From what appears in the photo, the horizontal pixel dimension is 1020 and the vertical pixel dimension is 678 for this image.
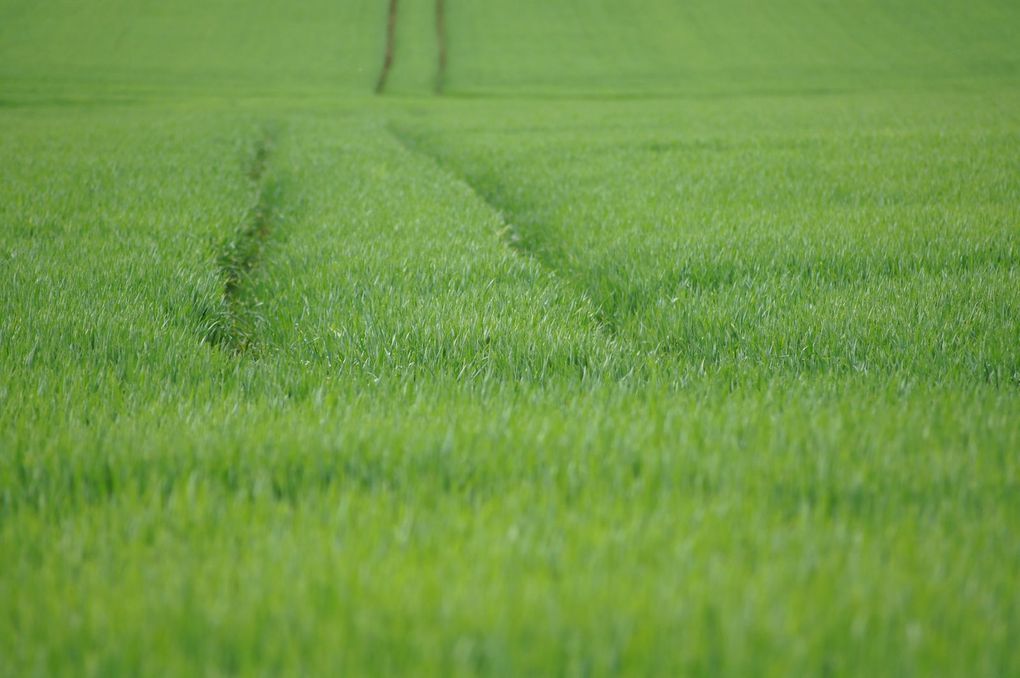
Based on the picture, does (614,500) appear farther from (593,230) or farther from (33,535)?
(593,230)

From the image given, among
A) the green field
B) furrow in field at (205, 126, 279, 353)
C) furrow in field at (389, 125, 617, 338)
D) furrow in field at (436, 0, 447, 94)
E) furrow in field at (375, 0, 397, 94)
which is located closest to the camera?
the green field

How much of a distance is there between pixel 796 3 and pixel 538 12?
1710 centimetres

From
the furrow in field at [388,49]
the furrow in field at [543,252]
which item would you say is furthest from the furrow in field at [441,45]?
the furrow in field at [543,252]

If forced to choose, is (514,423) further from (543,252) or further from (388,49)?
(388,49)

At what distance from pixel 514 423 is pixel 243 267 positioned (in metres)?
4.67

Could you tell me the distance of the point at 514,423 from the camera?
260cm

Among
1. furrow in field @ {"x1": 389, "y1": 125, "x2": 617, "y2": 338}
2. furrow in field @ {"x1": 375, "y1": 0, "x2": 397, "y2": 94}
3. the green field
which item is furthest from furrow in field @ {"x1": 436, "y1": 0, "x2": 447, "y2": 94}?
the green field

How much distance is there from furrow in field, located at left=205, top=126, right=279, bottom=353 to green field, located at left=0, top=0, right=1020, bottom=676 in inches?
1.9

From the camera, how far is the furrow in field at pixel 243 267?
15.0 feet

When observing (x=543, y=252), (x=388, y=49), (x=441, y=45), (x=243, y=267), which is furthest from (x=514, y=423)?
(x=441, y=45)

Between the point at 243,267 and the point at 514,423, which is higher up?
the point at 514,423

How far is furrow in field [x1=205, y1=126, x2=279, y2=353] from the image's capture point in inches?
180

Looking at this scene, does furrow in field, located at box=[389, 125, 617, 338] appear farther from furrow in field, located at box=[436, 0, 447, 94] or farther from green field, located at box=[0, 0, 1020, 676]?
furrow in field, located at box=[436, 0, 447, 94]

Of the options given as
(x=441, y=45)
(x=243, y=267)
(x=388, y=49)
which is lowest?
(x=243, y=267)
